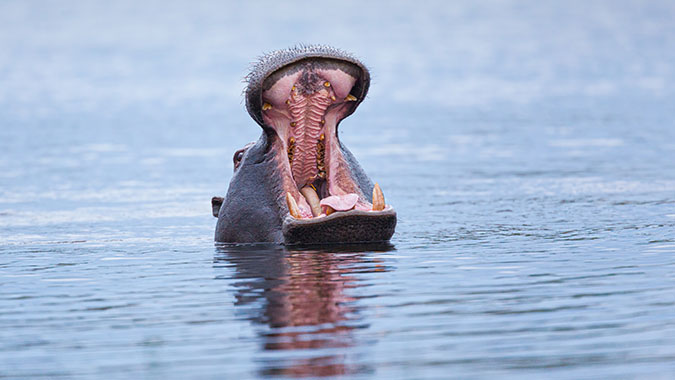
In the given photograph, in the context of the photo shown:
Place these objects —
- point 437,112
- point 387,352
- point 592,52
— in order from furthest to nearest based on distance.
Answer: point 592,52
point 437,112
point 387,352

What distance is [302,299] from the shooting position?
7.38 metres

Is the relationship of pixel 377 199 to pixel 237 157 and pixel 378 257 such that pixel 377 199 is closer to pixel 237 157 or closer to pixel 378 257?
pixel 378 257

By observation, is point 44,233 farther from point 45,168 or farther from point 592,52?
point 592,52

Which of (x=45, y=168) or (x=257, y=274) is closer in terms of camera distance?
(x=257, y=274)

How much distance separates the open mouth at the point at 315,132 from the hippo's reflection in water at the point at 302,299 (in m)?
0.34

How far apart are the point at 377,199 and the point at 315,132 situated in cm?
72

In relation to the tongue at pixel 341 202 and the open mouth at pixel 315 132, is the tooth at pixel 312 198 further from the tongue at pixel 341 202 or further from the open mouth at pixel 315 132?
the tongue at pixel 341 202

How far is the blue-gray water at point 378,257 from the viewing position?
6.05 m

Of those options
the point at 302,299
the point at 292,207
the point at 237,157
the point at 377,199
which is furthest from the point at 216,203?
the point at 302,299

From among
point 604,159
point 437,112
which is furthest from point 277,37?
point 604,159

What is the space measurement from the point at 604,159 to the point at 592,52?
49.4 metres

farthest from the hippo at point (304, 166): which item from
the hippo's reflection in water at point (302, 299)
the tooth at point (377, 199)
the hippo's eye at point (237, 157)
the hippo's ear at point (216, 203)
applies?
the hippo's ear at point (216, 203)

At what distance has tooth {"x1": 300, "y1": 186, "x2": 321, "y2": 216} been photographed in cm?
949

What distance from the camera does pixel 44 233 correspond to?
11.9m
